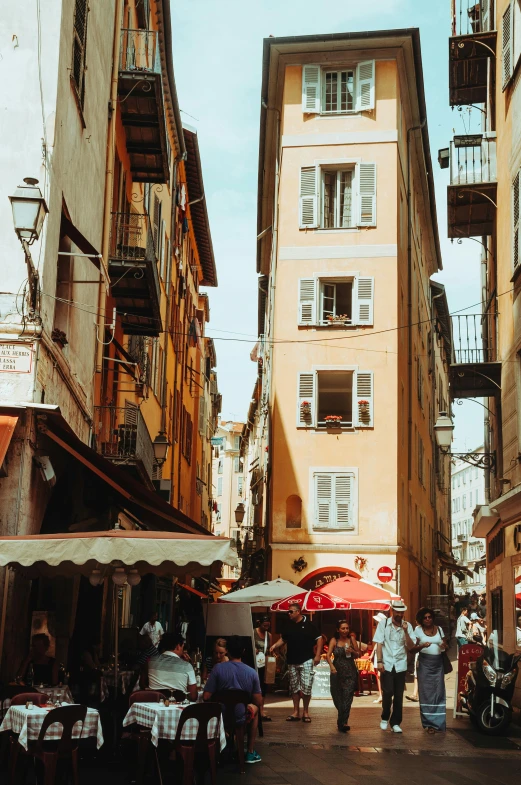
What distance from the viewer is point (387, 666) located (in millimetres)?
15125

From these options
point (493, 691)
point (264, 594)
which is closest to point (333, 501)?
point (264, 594)

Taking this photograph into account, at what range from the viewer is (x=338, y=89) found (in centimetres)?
3197

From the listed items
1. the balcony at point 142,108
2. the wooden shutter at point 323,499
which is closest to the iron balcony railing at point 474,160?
the balcony at point 142,108

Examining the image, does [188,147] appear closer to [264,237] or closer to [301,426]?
[264,237]

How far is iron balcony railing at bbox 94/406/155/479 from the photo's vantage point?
18.3 m

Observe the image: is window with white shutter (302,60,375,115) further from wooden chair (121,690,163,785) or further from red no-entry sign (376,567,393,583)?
wooden chair (121,690,163,785)

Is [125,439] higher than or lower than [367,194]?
lower

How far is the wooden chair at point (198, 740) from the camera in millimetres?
9164

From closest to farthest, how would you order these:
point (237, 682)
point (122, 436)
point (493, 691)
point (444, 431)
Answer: point (237, 682) < point (493, 691) < point (122, 436) < point (444, 431)

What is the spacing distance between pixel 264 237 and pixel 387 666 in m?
28.1

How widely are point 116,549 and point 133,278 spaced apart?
→ 30.9 feet

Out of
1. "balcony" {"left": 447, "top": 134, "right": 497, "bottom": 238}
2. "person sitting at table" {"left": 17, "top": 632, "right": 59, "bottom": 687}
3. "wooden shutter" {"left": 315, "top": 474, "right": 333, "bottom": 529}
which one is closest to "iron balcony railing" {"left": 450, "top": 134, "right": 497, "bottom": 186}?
"balcony" {"left": 447, "top": 134, "right": 497, "bottom": 238}

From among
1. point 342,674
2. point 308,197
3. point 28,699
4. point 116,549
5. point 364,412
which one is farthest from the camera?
point 308,197

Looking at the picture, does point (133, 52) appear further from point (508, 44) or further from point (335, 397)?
point (335, 397)
